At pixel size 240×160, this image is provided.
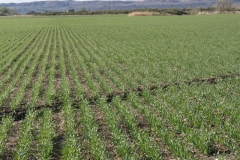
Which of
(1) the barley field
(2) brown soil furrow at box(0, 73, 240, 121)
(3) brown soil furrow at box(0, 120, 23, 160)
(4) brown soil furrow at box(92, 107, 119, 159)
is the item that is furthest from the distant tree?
(3) brown soil furrow at box(0, 120, 23, 160)

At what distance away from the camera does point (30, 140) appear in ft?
27.4

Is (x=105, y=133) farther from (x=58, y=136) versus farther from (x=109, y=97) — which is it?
(x=109, y=97)

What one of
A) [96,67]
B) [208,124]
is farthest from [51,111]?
[96,67]

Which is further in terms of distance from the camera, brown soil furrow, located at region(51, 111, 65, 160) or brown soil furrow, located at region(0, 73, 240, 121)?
brown soil furrow, located at region(0, 73, 240, 121)

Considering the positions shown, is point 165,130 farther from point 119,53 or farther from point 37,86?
point 119,53

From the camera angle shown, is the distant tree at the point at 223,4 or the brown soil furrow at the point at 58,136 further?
the distant tree at the point at 223,4

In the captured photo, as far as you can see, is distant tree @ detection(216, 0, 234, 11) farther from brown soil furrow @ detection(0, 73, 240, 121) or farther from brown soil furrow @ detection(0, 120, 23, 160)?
brown soil furrow @ detection(0, 120, 23, 160)

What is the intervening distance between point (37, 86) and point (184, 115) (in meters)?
7.58

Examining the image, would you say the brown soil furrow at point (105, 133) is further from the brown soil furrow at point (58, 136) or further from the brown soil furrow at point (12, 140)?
the brown soil furrow at point (12, 140)

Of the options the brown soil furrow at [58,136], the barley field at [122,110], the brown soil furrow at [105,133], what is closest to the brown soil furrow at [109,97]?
the barley field at [122,110]

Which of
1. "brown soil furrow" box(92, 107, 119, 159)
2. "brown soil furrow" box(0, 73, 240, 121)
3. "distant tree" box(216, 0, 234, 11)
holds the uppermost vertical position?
"distant tree" box(216, 0, 234, 11)

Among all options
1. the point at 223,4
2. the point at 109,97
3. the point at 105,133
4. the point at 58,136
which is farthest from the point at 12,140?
the point at 223,4

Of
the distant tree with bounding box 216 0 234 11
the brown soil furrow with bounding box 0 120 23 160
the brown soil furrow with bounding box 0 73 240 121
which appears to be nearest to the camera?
the brown soil furrow with bounding box 0 120 23 160

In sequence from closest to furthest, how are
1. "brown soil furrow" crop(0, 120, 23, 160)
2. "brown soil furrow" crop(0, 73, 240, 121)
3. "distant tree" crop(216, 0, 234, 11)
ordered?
"brown soil furrow" crop(0, 120, 23, 160)
"brown soil furrow" crop(0, 73, 240, 121)
"distant tree" crop(216, 0, 234, 11)
